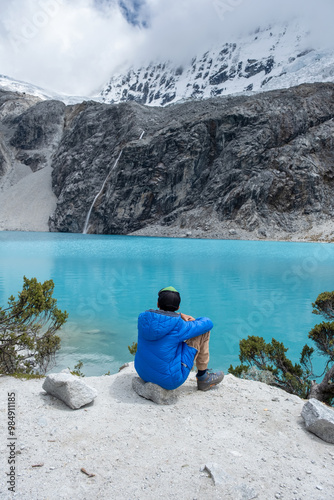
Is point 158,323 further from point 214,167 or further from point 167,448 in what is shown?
point 214,167

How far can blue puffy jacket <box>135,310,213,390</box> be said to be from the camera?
15.3 feet

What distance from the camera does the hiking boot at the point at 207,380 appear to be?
5227 mm

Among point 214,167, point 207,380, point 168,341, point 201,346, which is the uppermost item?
point 214,167

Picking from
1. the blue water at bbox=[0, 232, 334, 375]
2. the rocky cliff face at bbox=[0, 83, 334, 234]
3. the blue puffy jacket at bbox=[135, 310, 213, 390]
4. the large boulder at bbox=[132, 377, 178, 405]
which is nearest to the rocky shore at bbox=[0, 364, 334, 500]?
the large boulder at bbox=[132, 377, 178, 405]

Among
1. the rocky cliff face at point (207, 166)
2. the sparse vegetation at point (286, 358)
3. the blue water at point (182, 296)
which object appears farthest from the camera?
the rocky cliff face at point (207, 166)

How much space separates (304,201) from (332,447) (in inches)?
2689

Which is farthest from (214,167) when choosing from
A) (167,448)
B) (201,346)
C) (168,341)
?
(167,448)

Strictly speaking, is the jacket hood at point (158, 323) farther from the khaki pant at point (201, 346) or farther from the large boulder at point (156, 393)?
the large boulder at point (156, 393)

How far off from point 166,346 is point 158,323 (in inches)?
13.3

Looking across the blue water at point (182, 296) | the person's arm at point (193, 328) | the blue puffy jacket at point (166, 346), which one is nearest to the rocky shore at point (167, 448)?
the blue puffy jacket at point (166, 346)

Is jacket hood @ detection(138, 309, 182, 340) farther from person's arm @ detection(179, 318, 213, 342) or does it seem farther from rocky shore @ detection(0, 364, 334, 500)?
rocky shore @ detection(0, 364, 334, 500)

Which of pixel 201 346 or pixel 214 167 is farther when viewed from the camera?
pixel 214 167

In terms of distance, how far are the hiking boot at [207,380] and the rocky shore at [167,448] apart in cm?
10

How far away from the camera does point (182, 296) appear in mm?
16469
